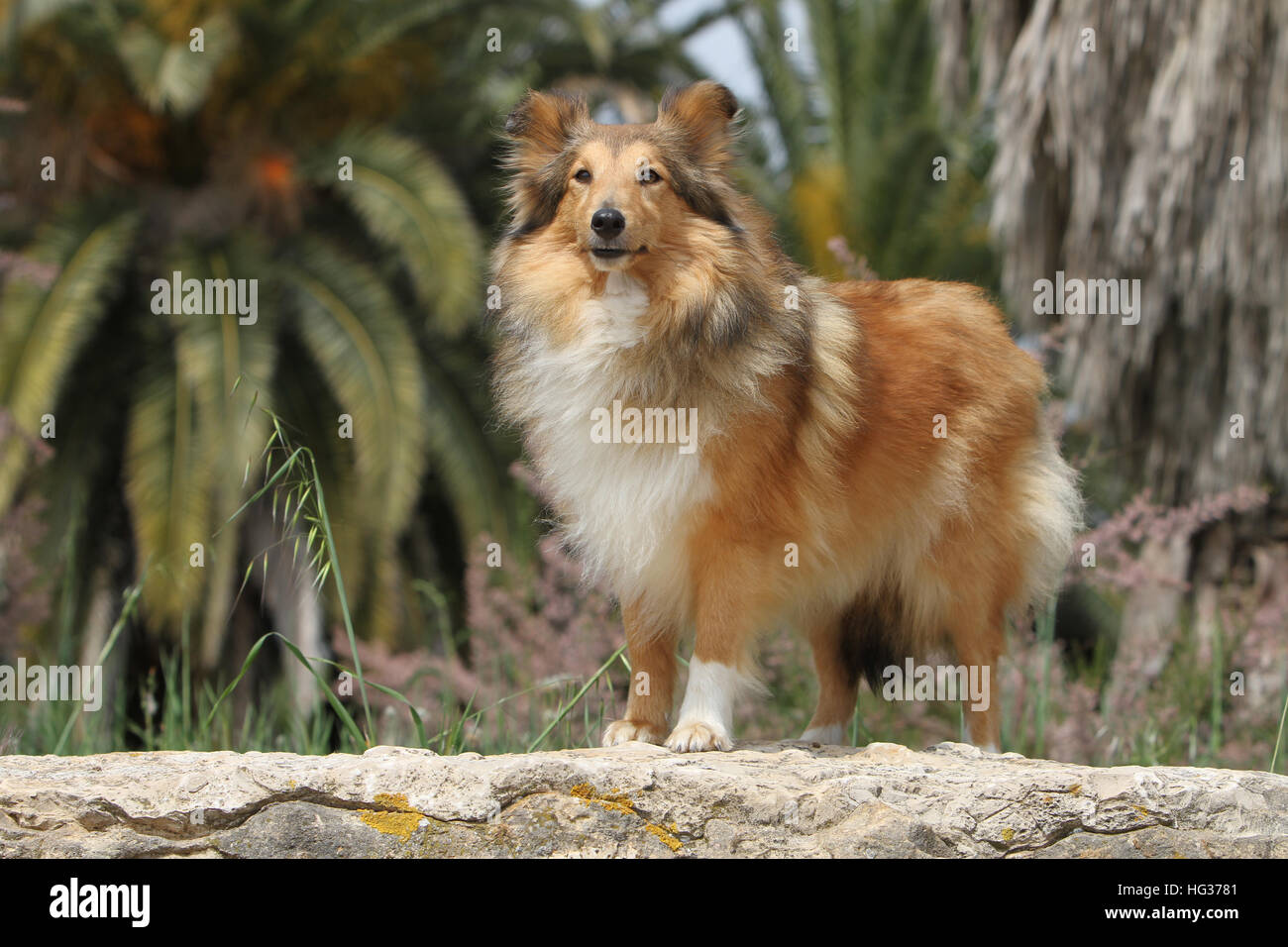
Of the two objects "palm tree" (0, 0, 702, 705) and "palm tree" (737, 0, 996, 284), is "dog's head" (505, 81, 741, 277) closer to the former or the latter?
"palm tree" (0, 0, 702, 705)

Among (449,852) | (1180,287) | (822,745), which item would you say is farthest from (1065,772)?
(1180,287)

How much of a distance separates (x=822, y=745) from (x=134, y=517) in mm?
8215

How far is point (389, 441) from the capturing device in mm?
11805

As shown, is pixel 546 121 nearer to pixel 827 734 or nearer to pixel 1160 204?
pixel 827 734

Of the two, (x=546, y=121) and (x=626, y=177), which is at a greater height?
(x=546, y=121)

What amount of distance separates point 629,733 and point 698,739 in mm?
389

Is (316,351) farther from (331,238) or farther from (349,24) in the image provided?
(349,24)

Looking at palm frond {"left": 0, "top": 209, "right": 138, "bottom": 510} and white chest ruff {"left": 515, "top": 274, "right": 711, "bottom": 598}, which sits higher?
palm frond {"left": 0, "top": 209, "right": 138, "bottom": 510}

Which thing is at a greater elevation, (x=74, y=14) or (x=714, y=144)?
(x=74, y=14)

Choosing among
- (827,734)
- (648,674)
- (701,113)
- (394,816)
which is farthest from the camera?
(827,734)

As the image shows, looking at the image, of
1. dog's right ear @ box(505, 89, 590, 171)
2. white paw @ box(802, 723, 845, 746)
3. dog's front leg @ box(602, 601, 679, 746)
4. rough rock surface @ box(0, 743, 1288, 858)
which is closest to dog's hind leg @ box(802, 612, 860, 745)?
white paw @ box(802, 723, 845, 746)

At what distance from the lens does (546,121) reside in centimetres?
539

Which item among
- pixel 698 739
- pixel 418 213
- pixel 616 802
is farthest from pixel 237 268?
pixel 616 802

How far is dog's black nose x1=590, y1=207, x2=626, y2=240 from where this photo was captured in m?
4.86
